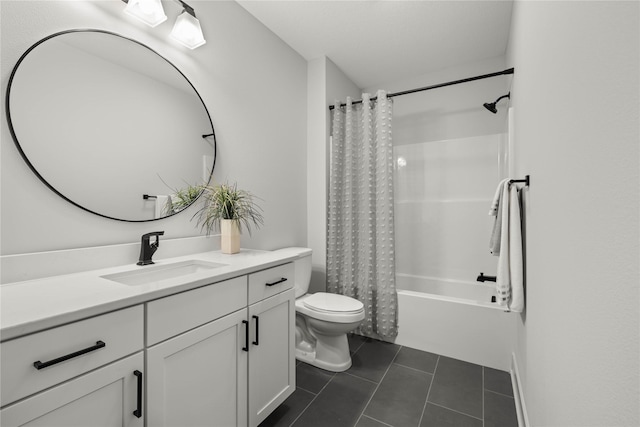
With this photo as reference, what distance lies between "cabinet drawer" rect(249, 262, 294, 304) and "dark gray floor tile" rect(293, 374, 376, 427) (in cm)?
72

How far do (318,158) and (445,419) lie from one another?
2.10 meters

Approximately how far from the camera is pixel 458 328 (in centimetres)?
213

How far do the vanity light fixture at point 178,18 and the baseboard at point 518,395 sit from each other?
2590 mm

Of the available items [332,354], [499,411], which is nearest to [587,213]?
[499,411]

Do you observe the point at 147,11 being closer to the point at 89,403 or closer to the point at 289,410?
the point at 89,403

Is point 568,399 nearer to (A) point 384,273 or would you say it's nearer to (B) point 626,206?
(B) point 626,206

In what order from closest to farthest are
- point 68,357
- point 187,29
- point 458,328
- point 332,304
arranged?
point 68,357 < point 187,29 < point 332,304 < point 458,328

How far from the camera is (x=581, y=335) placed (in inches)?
24.4

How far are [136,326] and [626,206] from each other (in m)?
1.19

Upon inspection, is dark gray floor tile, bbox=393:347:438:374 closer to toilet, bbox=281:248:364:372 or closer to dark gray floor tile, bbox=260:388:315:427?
toilet, bbox=281:248:364:372

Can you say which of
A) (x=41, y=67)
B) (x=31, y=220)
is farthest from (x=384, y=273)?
(x=41, y=67)

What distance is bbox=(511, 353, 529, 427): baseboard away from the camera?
1405mm

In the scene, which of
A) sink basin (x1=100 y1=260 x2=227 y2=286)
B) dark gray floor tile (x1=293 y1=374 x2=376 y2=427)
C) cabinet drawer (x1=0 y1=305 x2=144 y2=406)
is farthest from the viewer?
dark gray floor tile (x1=293 y1=374 x2=376 y2=427)

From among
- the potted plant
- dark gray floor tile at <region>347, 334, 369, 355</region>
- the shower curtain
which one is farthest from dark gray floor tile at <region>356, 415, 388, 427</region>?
the potted plant
